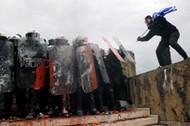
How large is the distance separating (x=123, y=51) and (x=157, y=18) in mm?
1404

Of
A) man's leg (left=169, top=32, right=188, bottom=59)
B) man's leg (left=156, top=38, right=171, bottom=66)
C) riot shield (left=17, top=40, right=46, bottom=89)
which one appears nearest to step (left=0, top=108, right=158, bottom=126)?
riot shield (left=17, top=40, right=46, bottom=89)

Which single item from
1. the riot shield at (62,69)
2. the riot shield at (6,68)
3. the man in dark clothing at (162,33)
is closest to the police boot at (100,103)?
the riot shield at (62,69)

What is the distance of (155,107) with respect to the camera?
5.65m

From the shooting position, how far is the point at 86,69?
5.36m

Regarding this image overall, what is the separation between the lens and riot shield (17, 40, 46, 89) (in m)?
5.14

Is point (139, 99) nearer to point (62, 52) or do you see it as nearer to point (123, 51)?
point (123, 51)

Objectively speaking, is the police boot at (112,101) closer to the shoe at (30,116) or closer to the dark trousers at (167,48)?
the dark trousers at (167,48)

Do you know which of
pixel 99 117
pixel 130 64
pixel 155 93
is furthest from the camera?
pixel 130 64

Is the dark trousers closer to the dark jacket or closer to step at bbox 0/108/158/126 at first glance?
the dark jacket

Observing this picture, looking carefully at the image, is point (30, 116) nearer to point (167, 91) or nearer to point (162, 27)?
point (167, 91)

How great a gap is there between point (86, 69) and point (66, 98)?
821 millimetres

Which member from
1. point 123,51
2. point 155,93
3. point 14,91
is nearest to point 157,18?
point 123,51

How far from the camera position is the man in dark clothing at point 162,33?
5722 millimetres

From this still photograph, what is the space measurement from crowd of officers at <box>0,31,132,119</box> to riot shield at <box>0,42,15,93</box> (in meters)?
0.12
